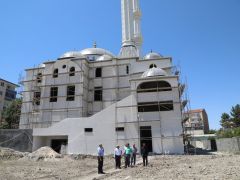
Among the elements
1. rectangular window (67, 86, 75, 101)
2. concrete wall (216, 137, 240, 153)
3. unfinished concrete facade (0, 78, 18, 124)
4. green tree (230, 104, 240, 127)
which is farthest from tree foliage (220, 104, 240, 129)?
unfinished concrete facade (0, 78, 18, 124)

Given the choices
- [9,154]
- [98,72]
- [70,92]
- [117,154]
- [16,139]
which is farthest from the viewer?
[98,72]

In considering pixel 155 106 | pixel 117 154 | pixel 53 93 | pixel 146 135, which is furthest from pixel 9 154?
pixel 155 106

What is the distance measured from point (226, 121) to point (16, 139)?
52180 millimetres

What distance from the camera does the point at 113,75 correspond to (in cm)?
3005

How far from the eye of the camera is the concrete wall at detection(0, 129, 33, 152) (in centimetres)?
2558

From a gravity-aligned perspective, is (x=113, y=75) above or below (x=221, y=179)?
above

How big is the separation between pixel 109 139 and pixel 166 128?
6008 millimetres

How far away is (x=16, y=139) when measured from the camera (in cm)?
2583

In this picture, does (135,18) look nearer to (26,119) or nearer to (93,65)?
(93,65)

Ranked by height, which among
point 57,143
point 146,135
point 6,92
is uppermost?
point 6,92

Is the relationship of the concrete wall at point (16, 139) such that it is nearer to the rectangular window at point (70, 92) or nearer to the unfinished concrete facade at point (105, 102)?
the unfinished concrete facade at point (105, 102)

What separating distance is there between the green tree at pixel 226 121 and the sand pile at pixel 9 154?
50100 mm

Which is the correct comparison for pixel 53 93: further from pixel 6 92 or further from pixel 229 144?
pixel 6 92

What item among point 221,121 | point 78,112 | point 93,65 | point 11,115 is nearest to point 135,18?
point 93,65
